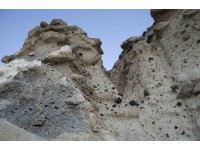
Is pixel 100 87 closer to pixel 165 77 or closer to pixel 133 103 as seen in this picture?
pixel 133 103

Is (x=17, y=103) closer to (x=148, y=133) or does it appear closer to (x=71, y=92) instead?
(x=71, y=92)

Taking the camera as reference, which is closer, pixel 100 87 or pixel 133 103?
pixel 133 103

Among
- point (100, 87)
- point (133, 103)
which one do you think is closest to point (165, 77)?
point (133, 103)

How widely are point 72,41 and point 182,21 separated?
32.7 ft

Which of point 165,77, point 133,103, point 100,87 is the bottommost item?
point 133,103

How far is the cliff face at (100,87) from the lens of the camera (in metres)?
18.0

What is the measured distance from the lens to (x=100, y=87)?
2459cm

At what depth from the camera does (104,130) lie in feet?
60.8

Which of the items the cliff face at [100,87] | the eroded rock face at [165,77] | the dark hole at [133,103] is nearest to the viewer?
the cliff face at [100,87]

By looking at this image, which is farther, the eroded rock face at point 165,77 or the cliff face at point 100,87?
the eroded rock face at point 165,77

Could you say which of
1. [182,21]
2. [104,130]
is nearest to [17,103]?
[104,130]

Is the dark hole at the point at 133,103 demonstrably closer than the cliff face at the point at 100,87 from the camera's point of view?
No

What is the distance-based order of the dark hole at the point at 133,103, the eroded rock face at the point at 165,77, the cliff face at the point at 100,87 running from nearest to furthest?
the cliff face at the point at 100,87 → the eroded rock face at the point at 165,77 → the dark hole at the point at 133,103
